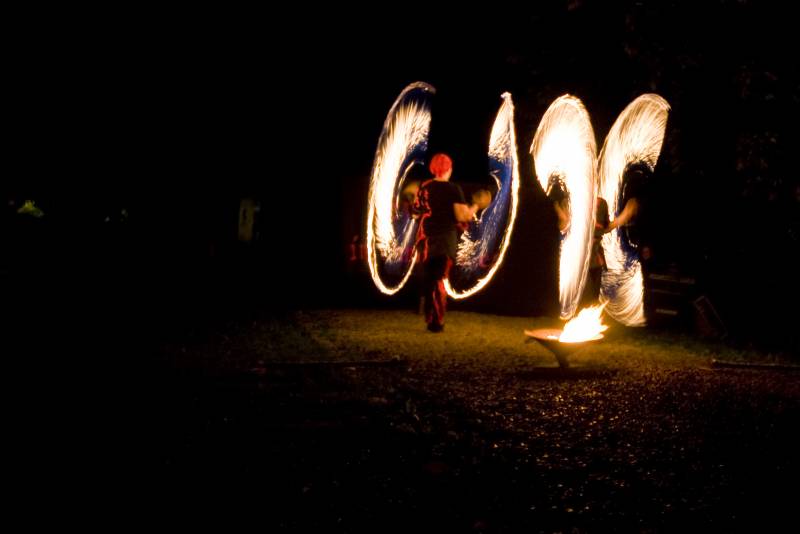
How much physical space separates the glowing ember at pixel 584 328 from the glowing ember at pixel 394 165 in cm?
249

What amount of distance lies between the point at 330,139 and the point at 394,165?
8255 millimetres

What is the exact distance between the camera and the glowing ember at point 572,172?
794cm

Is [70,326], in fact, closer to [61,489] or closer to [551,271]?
[61,489]

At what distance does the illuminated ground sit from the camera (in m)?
4.16

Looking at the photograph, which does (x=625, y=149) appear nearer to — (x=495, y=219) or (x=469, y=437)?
(x=495, y=219)

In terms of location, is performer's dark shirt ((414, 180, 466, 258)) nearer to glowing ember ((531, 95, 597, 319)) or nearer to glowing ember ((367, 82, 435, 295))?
glowing ember ((367, 82, 435, 295))

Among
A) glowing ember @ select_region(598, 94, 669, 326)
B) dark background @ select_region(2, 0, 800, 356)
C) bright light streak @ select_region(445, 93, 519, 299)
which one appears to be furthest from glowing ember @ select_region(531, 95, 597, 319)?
dark background @ select_region(2, 0, 800, 356)

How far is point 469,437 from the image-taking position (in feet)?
17.6

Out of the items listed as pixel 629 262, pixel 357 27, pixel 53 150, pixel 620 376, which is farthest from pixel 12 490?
pixel 53 150

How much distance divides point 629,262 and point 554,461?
19.3ft

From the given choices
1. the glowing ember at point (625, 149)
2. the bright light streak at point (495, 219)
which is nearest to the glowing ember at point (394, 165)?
the bright light streak at point (495, 219)

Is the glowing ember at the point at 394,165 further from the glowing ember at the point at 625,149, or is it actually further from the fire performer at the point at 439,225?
the glowing ember at the point at 625,149

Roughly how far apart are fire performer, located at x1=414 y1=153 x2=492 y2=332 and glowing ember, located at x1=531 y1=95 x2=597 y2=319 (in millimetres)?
1226

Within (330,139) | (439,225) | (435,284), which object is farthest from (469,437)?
(330,139)
